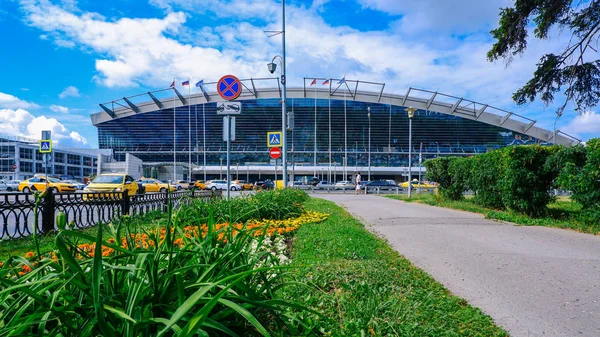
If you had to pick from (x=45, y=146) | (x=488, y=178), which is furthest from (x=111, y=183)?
(x=488, y=178)

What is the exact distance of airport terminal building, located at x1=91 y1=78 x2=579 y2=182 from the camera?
248 feet

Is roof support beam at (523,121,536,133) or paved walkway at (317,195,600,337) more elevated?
roof support beam at (523,121,536,133)

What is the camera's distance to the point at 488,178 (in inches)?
477

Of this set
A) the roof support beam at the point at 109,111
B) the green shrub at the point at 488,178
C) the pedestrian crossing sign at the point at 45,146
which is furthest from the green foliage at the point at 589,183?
the roof support beam at the point at 109,111

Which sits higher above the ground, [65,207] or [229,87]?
[229,87]

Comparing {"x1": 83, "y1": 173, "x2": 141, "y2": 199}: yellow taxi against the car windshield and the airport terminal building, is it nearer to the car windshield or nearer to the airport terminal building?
the car windshield

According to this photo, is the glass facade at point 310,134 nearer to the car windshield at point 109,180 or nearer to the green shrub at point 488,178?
the car windshield at point 109,180

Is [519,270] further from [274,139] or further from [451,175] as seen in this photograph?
[451,175]

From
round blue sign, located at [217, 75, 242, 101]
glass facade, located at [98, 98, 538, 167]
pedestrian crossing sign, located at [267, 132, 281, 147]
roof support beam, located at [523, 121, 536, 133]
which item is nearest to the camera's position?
round blue sign, located at [217, 75, 242, 101]

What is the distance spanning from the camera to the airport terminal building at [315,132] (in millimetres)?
75500

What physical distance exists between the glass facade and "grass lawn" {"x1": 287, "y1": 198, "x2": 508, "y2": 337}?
71506 mm

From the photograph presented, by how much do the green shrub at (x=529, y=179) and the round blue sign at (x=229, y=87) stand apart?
8280 millimetres

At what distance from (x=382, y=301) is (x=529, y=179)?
30.2 ft

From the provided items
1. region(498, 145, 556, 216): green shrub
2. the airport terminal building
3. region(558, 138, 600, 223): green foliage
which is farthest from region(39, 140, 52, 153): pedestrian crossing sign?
the airport terminal building
